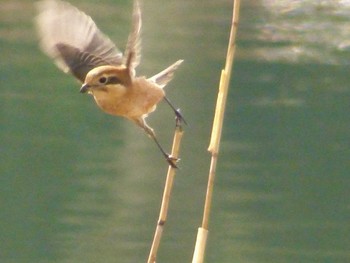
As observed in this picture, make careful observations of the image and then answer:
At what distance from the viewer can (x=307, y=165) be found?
8.74m

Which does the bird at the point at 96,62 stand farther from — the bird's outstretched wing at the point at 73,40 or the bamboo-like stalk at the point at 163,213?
the bamboo-like stalk at the point at 163,213

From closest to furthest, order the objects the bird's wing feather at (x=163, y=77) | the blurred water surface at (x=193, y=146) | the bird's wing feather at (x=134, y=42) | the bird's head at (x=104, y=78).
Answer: the bird's wing feather at (x=134, y=42), the bird's head at (x=104, y=78), the bird's wing feather at (x=163, y=77), the blurred water surface at (x=193, y=146)

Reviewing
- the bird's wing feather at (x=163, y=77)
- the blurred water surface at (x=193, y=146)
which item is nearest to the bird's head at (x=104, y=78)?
the bird's wing feather at (x=163, y=77)

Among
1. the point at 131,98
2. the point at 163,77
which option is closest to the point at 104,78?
the point at 131,98

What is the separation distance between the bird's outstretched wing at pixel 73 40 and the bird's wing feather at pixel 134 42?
92 millimetres

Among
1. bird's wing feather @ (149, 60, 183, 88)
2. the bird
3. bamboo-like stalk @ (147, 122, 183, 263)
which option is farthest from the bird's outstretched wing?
bamboo-like stalk @ (147, 122, 183, 263)

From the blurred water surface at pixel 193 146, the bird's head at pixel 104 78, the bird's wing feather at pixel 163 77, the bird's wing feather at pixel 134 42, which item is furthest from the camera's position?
the blurred water surface at pixel 193 146

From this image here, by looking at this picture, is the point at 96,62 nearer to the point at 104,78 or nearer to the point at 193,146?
the point at 104,78

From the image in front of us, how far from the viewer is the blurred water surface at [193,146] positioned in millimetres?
7355

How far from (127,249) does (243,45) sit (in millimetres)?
4030

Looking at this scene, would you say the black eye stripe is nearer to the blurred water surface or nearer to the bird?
the bird

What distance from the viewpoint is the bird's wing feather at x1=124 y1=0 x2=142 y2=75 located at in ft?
10.3

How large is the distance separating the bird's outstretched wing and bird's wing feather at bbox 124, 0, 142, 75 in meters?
0.09

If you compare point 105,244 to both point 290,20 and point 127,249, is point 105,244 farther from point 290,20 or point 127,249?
point 290,20
